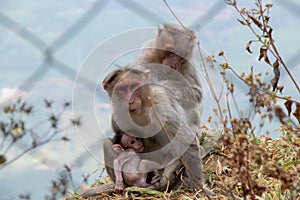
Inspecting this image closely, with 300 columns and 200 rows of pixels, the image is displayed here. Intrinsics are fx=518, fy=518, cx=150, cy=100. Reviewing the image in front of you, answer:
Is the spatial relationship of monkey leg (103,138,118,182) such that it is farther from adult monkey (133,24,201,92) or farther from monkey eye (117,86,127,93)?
adult monkey (133,24,201,92)

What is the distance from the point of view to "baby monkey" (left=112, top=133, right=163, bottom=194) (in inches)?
144

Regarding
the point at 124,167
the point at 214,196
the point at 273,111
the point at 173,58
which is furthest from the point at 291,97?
the point at 173,58

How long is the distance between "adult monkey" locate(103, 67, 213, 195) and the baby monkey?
5cm

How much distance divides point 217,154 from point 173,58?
0.93 meters

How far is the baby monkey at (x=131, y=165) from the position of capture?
3.67 meters

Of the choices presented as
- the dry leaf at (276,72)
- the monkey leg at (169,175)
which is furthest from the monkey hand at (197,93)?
the dry leaf at (276,72)

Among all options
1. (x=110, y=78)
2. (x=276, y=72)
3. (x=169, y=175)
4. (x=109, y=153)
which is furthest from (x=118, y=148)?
(x=276, y=72)

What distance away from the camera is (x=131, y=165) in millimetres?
3672

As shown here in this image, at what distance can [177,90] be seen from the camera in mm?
3883

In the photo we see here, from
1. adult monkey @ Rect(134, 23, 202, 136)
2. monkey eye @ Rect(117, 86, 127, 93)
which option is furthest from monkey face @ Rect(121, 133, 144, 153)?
monkey eye @ Rect(117, 86, 127, 93)

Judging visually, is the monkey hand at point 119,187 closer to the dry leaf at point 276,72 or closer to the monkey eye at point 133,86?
the monkey eye at point 133,86

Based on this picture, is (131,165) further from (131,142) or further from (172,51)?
(172,51)

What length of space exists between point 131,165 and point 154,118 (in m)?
0.40

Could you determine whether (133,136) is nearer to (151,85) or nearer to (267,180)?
(151,85)
